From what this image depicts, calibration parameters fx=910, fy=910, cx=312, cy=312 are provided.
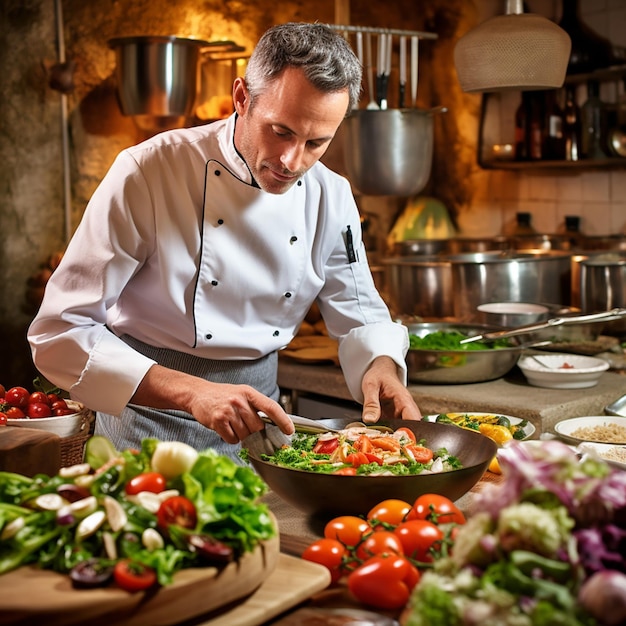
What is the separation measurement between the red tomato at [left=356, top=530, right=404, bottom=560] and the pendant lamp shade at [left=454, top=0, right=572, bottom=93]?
1800mm

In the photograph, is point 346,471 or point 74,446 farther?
point 74,446

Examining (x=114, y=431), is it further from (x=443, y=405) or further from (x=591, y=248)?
(x=591, y=248)

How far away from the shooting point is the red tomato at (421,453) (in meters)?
1.84

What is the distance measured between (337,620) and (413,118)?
9.39 feet

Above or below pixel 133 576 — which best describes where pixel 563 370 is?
below

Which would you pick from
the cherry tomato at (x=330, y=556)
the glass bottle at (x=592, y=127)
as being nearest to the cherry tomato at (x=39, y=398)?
the cherry tomato at (x=330, y=556)

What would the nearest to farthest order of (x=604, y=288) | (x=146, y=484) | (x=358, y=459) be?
(x=146, y=484) → (x=358, y=459) → (x=604, y=288)

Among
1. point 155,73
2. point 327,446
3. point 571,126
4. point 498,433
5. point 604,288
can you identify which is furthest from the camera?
point 571,126

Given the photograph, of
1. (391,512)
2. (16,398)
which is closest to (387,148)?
(16,398)

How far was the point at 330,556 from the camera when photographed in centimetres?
141

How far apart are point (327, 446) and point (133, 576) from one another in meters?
0.87

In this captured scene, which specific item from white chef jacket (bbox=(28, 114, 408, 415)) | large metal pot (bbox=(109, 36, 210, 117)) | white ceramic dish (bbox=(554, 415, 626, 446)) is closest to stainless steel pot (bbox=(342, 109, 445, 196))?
large metal pot (bbox=(109, 36, 210, 117))

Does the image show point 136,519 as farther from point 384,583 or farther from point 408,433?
point 408,433

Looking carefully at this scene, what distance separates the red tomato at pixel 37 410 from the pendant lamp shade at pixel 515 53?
162 centimetres
